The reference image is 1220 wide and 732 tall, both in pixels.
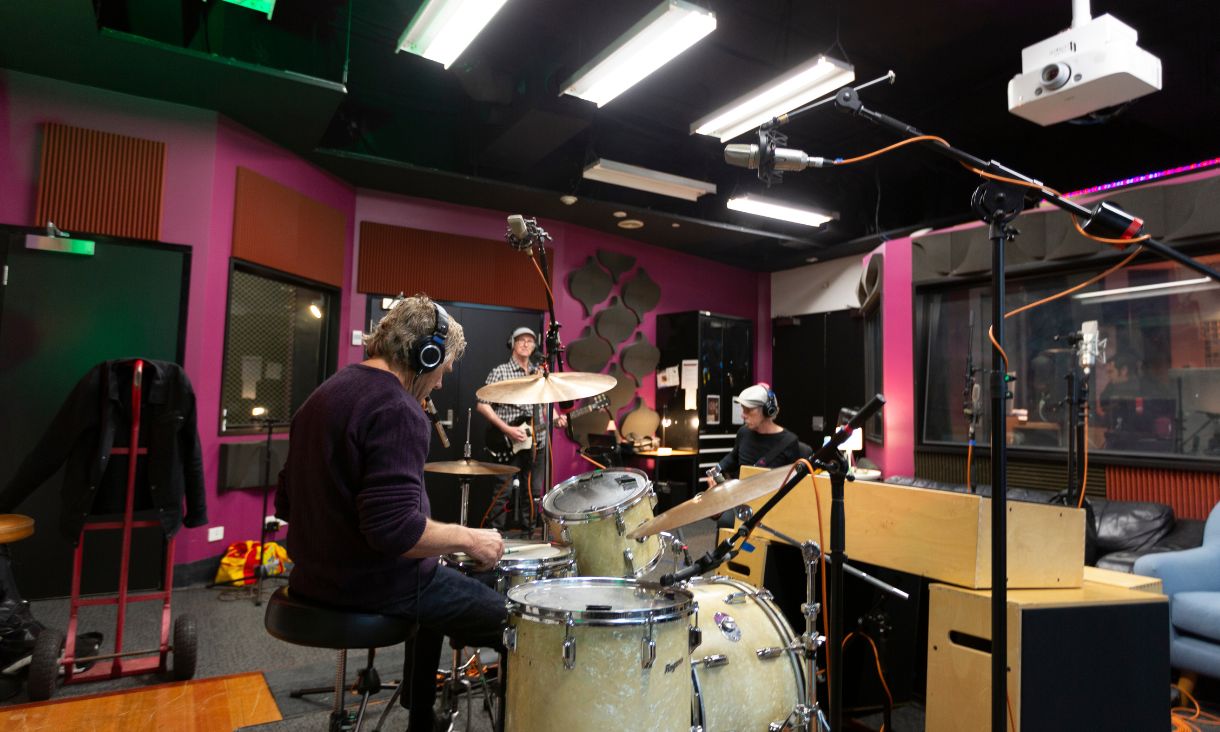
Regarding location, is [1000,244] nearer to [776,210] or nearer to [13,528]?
[13,528]

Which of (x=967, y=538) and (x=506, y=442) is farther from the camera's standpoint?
→ (x=506, y=442)

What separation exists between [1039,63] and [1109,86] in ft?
1.15

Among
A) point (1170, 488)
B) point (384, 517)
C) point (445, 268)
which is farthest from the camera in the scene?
point (445, 268)

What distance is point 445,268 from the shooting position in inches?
249

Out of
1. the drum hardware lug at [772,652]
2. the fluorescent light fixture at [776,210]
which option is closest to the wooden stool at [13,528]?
the drum hardware lug at [772,652]

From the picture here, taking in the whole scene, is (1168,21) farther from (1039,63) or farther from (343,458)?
(343,458)

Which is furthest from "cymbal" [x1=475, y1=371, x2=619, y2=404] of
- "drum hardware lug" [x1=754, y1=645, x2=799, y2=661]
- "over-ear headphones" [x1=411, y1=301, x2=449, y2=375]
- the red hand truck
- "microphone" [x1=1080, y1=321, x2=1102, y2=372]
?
"microphone" [x1=1080, y1=321, x2=1102, y2=372]

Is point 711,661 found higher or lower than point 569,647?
lower

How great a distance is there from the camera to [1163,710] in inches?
80.3

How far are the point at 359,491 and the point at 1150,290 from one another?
532 cm

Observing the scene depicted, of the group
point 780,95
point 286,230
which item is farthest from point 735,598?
point 286,230

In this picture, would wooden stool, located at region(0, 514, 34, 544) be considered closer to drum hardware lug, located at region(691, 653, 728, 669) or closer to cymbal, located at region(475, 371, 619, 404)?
cymbal, located at region(475, 371, 619, 404)

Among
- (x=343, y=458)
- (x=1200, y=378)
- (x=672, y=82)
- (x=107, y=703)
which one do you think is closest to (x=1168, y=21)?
(x=1200, y=378)

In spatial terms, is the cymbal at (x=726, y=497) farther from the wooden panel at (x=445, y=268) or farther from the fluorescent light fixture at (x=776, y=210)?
the fluorescent light fixture at (x=776, y=210)
